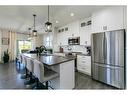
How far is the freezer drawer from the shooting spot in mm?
2997

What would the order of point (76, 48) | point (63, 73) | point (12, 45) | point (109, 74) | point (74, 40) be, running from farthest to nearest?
point (12, 45), point (76, 48), point (74, 40), point (109, 74), point (63, 73)

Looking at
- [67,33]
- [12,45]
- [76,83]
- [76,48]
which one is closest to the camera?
[76,83]

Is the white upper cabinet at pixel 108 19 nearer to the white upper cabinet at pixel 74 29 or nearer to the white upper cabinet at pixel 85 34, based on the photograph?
the white upper cabinet at pixel 85 34

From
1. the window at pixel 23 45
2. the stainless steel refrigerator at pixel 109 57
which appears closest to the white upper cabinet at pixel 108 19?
the stainless steel refrigerator at pixel 109 57

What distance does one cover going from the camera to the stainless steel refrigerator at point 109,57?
2.99 m

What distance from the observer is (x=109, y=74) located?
3289mm

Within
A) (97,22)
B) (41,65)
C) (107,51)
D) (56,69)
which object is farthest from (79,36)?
(41,65)

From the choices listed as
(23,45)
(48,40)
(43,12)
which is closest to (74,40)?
(43,12)

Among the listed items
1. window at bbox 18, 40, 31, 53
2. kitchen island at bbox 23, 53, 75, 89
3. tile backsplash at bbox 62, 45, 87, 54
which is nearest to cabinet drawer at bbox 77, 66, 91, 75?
tile backsplash at bbox 62, 45, 87, 54

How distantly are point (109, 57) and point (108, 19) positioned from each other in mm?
1298

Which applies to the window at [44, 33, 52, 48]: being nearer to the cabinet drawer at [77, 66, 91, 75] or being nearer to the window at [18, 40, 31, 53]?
the window at [18, 40, 31, 53]

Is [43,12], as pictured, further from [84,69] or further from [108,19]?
[84,69]

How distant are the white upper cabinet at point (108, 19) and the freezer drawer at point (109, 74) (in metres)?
1.28

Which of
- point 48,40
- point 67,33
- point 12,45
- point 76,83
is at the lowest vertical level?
point 76,83
